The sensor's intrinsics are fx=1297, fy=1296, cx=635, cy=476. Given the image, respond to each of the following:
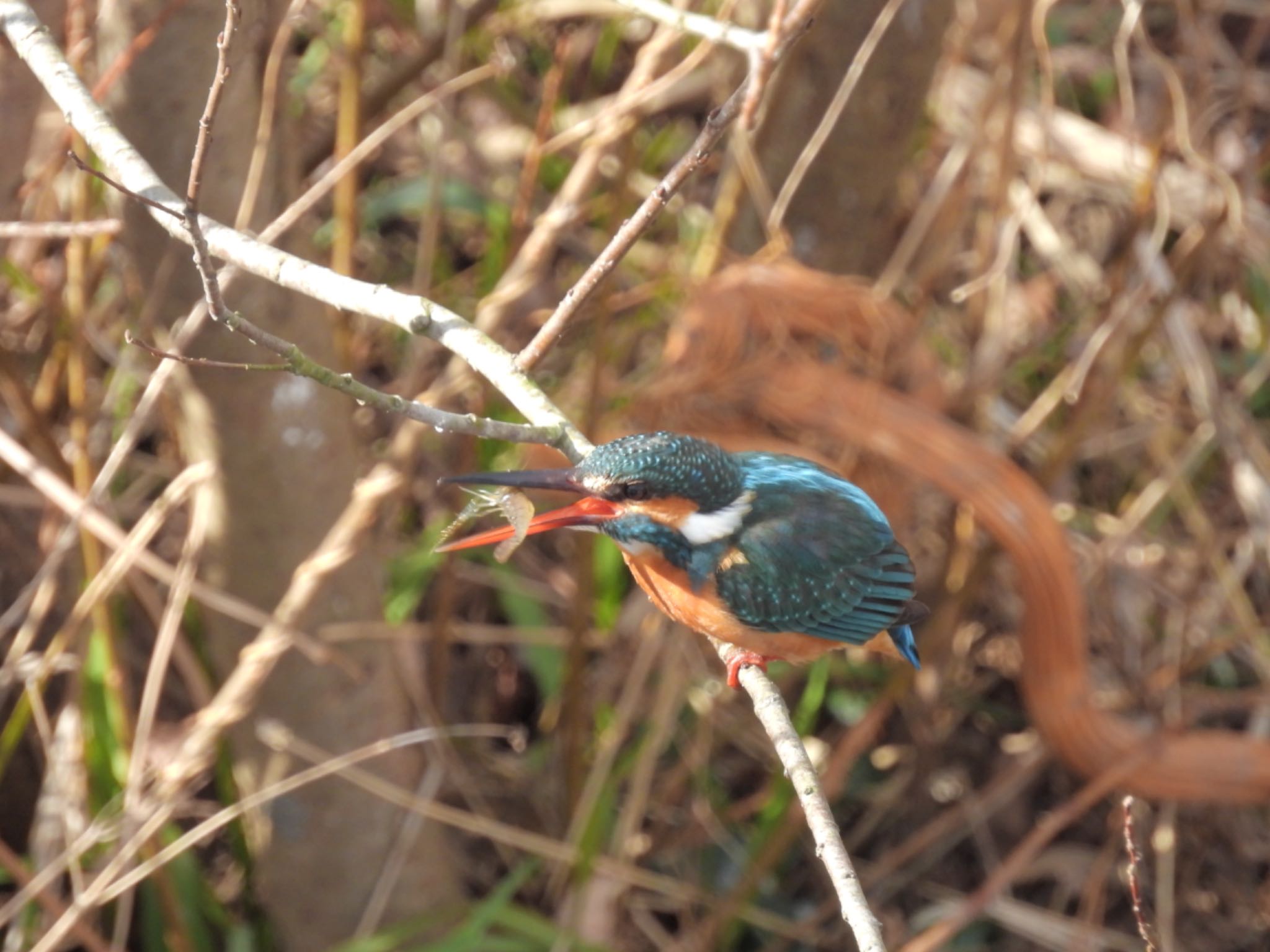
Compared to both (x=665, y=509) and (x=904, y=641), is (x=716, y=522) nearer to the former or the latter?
(x=665, y=509)

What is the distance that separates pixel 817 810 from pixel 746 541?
817 mm

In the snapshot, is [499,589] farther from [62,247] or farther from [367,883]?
[62,247]

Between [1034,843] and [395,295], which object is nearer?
[395,295]

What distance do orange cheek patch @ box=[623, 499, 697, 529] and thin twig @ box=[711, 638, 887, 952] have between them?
0.25 metres

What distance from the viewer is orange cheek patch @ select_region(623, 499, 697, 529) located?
1.71 metres

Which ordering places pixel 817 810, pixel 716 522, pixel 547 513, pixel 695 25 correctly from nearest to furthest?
pixel 817 810, pixel 547 513, pixel 695 25, pixel 716 522

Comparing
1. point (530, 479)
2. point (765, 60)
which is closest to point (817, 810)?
point (530, 479)

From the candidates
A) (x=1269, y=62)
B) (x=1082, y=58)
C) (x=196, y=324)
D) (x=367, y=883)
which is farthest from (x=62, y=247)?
(x=1269, y=62)

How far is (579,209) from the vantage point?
248 cm

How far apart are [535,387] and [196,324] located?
2.30 feet

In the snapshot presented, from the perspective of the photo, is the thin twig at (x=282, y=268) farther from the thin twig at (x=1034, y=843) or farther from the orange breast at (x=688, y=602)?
the thin twig at (x=1034, y=843)

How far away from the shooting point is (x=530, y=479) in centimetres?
149

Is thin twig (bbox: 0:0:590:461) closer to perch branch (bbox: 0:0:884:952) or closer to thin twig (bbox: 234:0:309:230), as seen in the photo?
perch branch (bbox: 0:0:884:952)

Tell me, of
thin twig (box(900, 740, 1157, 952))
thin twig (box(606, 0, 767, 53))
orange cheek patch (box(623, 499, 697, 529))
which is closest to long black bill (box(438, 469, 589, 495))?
orange cheek patch (box(623, 499, 697, 529))
